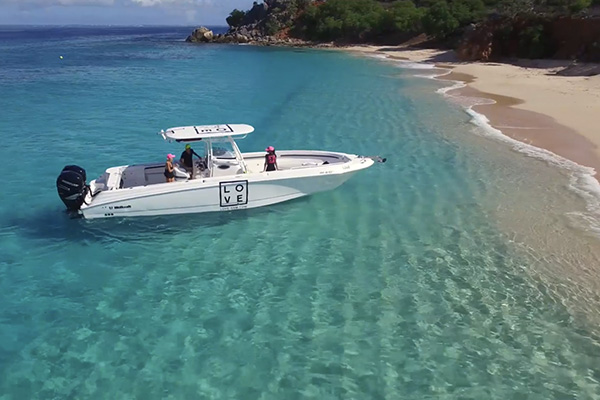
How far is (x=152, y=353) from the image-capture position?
860 centimetres

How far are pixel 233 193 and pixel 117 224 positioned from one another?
3.05m

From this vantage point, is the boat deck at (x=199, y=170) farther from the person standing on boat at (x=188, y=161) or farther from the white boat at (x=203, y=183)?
the person standing on boat at (x=188, y=161)

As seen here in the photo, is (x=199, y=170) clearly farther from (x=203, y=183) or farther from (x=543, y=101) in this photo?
(x=543, y=101)

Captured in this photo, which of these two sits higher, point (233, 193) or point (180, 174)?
point (180, 174)

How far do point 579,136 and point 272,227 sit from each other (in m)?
15.3

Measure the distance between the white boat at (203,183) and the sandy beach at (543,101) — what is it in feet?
34.2

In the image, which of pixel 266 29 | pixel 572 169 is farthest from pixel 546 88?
pixel 266 29

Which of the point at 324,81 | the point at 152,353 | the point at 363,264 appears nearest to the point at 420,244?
the point at 363,264

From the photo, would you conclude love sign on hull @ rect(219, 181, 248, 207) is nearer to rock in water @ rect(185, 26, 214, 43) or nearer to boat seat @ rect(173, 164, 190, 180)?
boat seat @ rect(173, 164, 190, 180)

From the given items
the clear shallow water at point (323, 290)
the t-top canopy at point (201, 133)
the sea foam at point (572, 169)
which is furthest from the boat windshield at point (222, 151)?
the sea foam at point (572, 169)

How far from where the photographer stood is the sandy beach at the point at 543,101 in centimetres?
2125

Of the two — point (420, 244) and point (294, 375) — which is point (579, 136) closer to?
point (420, 244)

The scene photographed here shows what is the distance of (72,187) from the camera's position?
41.8 ft

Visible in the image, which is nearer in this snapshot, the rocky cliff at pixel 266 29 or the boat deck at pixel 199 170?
the boat deck at pixel 199 170
